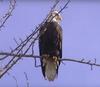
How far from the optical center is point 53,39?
4.15m

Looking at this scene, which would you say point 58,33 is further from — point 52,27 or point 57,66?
point 57,66

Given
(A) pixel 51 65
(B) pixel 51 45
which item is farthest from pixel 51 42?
(A) pixel 51 65

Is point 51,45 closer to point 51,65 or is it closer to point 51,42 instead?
point 51,42

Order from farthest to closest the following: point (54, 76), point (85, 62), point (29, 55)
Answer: point (54, 76), point (85, 62), point (29, 55)

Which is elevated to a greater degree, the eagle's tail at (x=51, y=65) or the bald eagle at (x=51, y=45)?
the bald eagle at (x=51, y=45)

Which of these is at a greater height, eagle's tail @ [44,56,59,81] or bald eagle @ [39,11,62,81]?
bald eagle @ [39,11,62,81]

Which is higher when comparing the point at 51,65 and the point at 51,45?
the point at 51,45

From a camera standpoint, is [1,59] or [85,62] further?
[85,62]

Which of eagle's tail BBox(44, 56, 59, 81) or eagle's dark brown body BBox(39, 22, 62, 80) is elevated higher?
eagle's dark brown body BBox(39, 22, 62, 80)

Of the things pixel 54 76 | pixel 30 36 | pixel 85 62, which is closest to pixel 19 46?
pixel 30 36

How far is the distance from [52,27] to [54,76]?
52cm

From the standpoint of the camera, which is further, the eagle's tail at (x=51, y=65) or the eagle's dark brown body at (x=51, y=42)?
the eagle's dark brown body at (x=51, y=42)

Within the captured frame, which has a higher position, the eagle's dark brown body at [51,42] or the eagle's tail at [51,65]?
the eagle's dark brown body at [51,42]

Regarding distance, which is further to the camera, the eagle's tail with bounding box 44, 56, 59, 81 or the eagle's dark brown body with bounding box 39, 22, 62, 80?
the eagle's dark brown body with bounding box 39, 22, 62, 80
